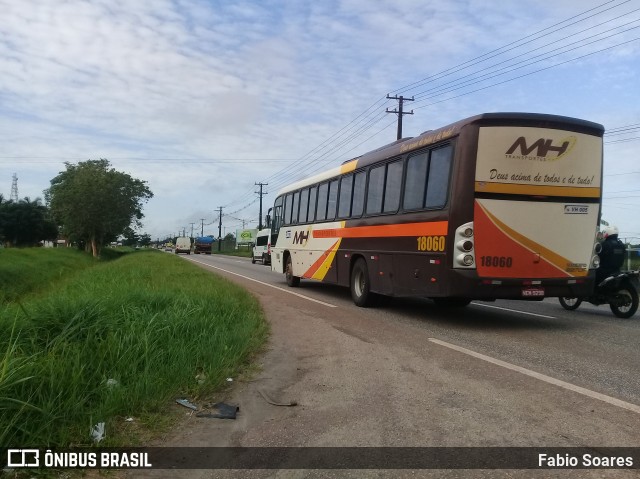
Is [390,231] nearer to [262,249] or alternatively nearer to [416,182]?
[416,182]

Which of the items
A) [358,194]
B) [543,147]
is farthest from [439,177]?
[358,194]

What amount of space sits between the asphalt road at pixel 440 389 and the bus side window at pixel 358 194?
337 centimetres

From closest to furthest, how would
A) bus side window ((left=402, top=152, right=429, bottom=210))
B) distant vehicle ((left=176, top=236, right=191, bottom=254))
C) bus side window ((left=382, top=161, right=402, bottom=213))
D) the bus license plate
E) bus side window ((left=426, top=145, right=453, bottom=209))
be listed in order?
1. the bus license plate
2. bus side window ((left=426, top=145, right=453, bottom=209))
3. bus side window ((left=402, top=152, right=429, bottom=210))
4. bus side window ((left=382, top=161, right=402, bottom=213))
5. distant vehicle ((left=176, top=236, right=191, bottom=254))

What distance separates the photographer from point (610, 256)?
10.8 metres

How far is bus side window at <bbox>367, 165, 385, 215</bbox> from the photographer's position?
1123 cm

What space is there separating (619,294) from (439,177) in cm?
480

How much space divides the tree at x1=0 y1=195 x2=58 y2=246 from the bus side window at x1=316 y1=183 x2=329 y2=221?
6168 cm

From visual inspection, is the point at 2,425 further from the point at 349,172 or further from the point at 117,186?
the point at 117,186

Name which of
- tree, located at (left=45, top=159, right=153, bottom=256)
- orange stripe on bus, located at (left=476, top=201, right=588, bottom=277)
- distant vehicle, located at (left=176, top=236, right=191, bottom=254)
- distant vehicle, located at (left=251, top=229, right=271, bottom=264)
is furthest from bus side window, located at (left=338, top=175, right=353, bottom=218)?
distant vehicle, located at (left=176, top=236, right=191, bottom=254)

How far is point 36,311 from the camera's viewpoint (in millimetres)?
6391

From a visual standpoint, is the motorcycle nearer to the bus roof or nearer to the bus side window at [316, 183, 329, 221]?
the bus roof

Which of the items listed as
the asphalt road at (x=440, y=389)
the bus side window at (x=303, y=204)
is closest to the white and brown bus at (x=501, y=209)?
the asphalt road at (x=440, y=389)

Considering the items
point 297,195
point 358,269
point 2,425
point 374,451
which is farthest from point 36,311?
point 297,195

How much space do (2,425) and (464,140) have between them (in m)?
7.19
